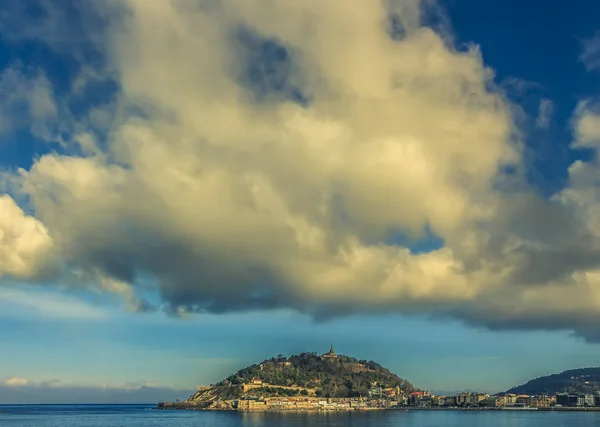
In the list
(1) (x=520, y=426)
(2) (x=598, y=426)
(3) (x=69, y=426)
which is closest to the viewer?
(2) (x=598, y=426)

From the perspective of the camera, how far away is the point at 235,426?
549 ft

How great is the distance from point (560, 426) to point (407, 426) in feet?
135

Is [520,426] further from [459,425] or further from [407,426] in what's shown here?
[407,426]

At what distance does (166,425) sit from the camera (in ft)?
604

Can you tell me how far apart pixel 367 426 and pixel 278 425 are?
953 inches

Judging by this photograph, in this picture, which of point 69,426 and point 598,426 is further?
point 69,426

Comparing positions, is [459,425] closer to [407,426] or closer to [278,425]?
[407,426]

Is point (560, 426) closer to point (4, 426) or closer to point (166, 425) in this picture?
point (166, 425)

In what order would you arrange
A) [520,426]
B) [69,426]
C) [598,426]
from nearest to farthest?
[598,426]
[520,426]
[69,426]

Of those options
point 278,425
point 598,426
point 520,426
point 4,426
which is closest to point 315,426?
point 278,425

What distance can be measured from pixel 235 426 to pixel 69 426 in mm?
54529

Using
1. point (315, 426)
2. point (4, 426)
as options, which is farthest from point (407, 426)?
point (4, 426)

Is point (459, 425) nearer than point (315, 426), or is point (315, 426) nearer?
point (315, 426)

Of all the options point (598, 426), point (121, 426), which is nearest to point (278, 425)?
point (121, 426)
